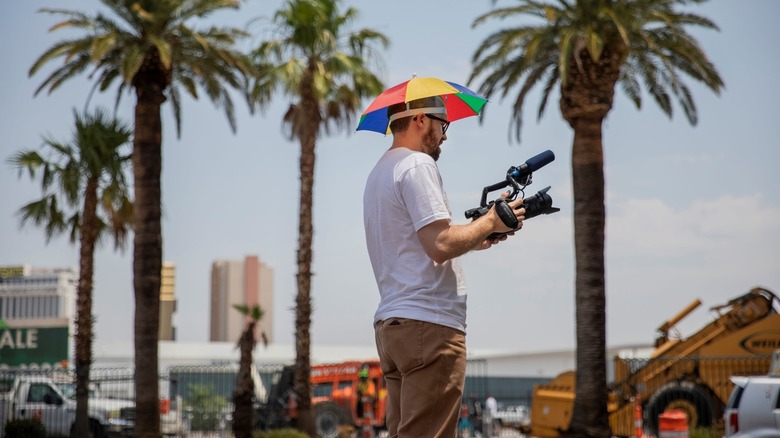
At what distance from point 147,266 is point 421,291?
13562 mm

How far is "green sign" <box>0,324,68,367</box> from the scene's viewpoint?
155 ft

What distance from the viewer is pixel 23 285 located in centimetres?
8512

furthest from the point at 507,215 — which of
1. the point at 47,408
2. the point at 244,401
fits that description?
the point at 47,408

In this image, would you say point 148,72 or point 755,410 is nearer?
point 755,410

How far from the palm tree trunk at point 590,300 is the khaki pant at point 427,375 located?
12982 mm

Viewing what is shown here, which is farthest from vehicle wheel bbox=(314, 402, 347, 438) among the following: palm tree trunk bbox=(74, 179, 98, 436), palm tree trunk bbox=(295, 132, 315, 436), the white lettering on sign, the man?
the white lettering on sign

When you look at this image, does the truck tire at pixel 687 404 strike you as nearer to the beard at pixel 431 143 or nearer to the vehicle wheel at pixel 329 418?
the vehicle wheel at pixel 329 418

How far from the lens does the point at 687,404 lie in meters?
19.8

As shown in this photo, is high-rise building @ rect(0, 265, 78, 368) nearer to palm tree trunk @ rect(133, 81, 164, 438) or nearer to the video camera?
palm tree trunk @ rect(133, 81, 164, 438)

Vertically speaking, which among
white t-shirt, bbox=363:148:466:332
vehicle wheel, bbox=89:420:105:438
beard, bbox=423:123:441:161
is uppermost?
beard, bbox=423:123:441:161

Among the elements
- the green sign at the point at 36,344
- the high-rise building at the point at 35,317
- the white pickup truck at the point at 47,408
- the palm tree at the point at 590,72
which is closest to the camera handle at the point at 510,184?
the palm tree at the point at 590,72

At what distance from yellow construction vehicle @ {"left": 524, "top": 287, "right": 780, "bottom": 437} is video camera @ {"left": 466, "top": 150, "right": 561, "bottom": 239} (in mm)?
16246

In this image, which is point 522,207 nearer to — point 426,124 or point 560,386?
point 426,124

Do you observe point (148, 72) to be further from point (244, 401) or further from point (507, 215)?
point (507, 215)
